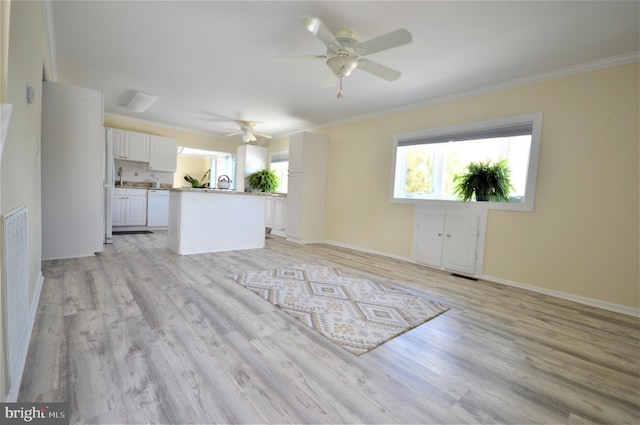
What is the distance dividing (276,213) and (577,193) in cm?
507

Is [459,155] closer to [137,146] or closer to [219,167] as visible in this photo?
[137,146]

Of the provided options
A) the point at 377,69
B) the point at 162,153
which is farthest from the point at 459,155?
the point at 162,153

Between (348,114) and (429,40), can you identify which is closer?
(429,40)

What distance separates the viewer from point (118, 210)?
548 cm

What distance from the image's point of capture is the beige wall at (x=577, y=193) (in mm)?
2541

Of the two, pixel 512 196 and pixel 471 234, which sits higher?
pixel 512 196

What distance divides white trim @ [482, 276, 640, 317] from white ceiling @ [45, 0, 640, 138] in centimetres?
231

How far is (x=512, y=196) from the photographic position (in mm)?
3328

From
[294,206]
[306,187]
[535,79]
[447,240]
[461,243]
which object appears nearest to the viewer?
[535,79]

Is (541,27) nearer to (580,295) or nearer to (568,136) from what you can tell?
(568,136)

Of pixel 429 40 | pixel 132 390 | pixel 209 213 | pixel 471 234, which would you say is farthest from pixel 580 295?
pixel 209 213

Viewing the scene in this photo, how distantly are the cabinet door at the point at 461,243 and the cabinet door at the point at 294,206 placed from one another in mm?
2679

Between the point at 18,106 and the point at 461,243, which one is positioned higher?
the point at 18,106

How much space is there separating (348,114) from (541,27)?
9.84ft
